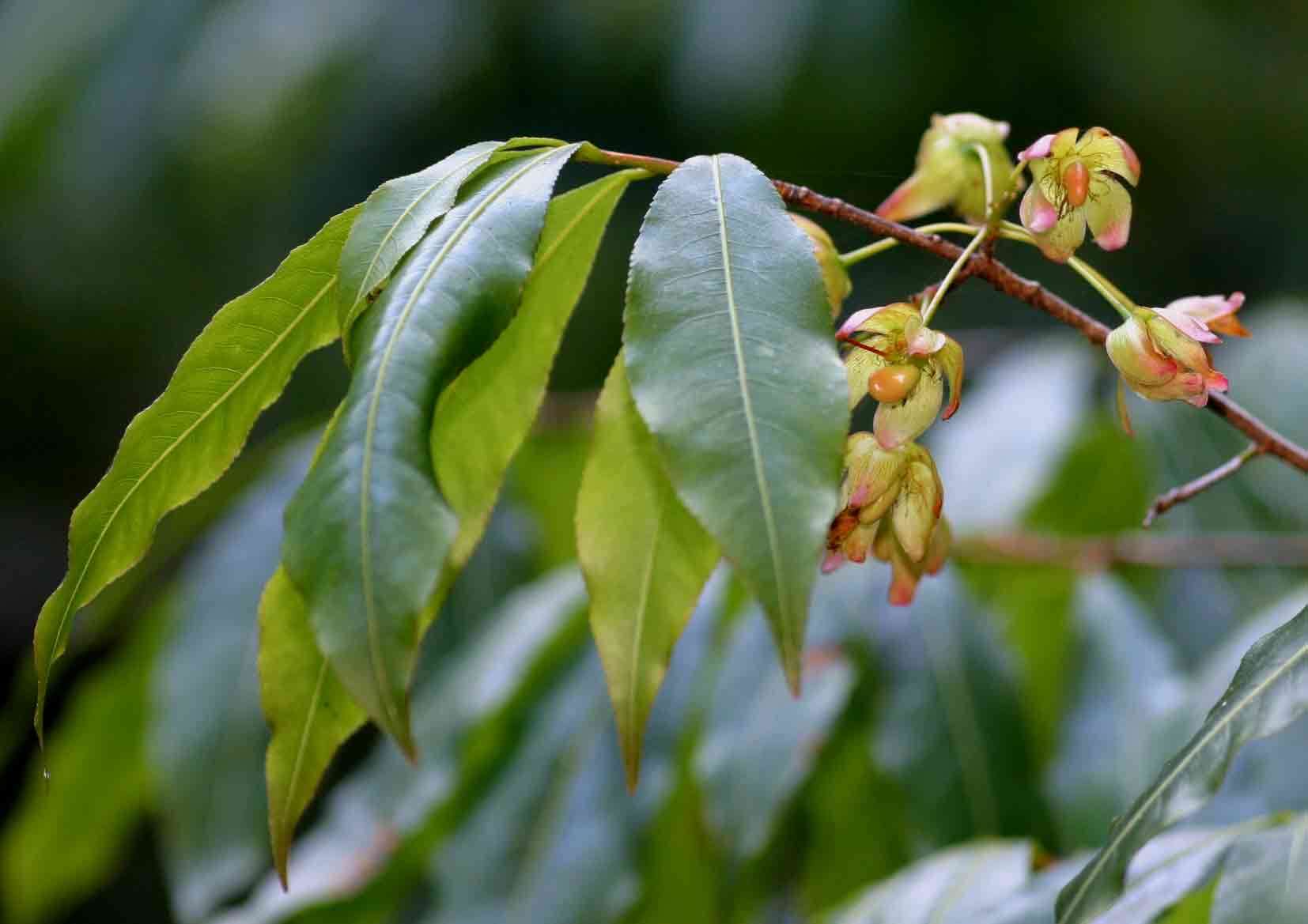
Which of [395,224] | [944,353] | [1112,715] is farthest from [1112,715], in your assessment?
[395,224]

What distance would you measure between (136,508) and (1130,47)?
2.89 meters

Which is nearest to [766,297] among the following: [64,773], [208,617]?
[208,617]

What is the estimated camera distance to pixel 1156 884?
23.4 inches

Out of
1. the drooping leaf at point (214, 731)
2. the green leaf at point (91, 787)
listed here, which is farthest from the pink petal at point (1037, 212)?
the green leaf at point (91, 787)

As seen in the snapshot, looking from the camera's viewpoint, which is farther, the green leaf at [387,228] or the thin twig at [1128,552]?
the thin twig at [1128,552]

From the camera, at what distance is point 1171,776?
47 centimetres

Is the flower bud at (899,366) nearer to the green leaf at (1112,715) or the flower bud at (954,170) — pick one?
the flower bud at (954,170)

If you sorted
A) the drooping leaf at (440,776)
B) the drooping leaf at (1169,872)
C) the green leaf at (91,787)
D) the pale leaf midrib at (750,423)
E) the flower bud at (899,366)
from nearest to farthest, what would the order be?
the pale leaf midrib at (750,423) → the flower bud at (899,366) → the drooping leaf at (1169,872) → the drooping leaf at (440,776) → the green leaf at (91,787)

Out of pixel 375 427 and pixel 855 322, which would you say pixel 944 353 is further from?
pixel 375 427

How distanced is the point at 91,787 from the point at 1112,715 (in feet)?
2.79

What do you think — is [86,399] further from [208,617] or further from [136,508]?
[136,508]

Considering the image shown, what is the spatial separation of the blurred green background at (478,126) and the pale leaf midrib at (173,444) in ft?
4.78

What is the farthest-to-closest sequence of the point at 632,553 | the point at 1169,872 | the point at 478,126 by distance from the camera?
the point at 478,126 → the point at 1169,872 → the point at 632,553

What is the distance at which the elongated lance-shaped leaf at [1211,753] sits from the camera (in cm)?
44
